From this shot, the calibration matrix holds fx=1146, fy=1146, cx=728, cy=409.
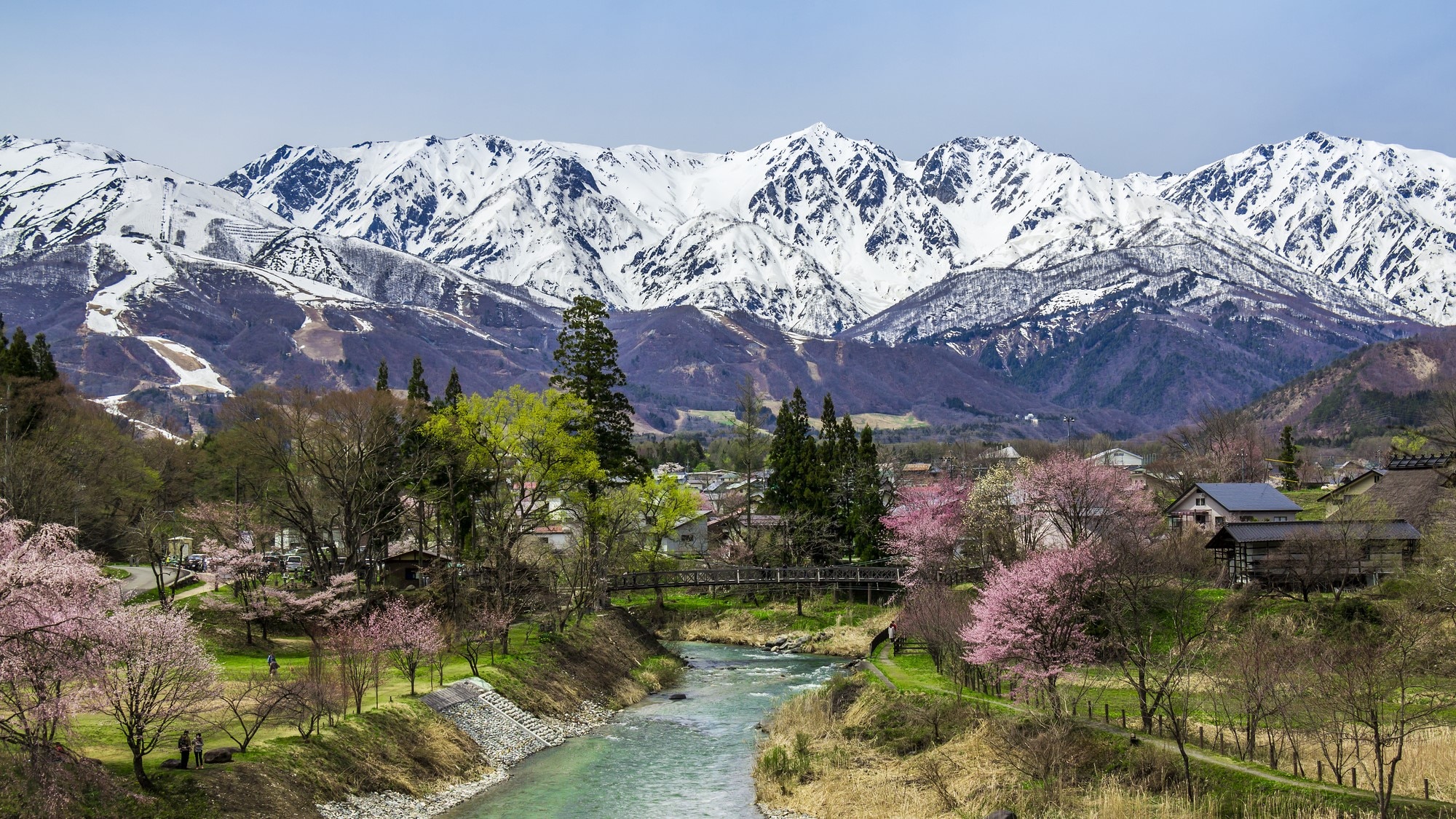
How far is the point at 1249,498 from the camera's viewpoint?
2884 inches

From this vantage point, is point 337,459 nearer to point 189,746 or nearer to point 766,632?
point 189,746

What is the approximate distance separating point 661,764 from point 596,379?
34606 mm

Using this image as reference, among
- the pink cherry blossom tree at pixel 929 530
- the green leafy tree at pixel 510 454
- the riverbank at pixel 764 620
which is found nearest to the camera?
the green leafy tree at pixel 510 454

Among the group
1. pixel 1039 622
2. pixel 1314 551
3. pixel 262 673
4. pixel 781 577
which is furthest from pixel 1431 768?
pixel 781 577

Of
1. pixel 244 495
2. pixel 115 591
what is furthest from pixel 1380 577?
pixel 244 495

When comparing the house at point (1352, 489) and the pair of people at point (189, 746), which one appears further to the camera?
the house at point (1352, 489)

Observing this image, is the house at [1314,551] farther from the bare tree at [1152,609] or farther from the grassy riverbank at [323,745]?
the grassy riverbank at [323,745]

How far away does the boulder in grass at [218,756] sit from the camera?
30422 millimetres

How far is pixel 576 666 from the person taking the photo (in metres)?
55.6

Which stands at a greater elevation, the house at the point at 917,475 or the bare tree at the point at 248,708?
the house at the point at 917,475

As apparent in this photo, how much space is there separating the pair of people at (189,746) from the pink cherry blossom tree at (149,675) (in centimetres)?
76

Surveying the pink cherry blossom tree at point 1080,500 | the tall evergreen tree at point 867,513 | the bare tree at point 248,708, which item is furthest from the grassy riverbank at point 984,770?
the tall evergreen tree at point 867,513

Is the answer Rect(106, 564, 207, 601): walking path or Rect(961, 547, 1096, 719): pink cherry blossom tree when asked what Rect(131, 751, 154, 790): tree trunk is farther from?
Rect(961, 547, 1096, 719): pink cherry blossom tree

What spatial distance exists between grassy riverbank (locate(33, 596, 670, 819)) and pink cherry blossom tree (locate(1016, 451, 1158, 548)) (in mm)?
24144
